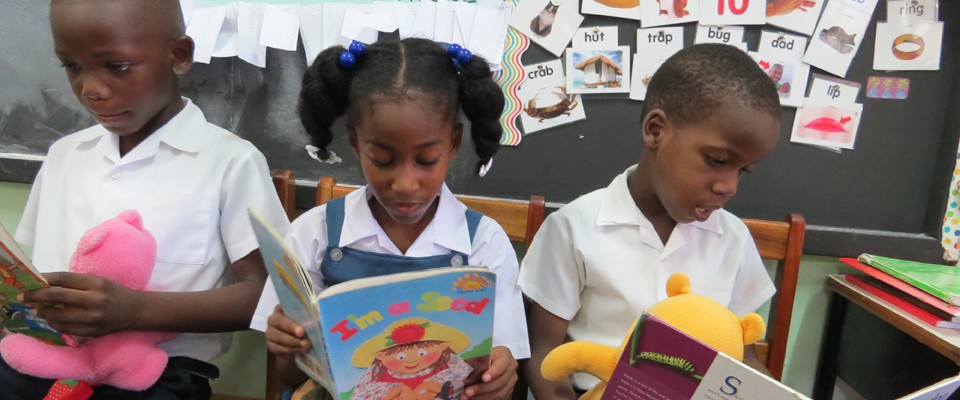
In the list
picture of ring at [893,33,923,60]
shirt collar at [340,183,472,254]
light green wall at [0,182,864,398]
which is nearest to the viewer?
shirt collar at [340,183,472,254]

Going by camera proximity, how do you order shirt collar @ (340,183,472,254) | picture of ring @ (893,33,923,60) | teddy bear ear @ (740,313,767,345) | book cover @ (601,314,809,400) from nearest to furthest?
book cover @ (601,314,809,400)
teddy bear ear @ (740,313,767,345)
shirt collar @ (340,183,472,254)
picture of ring @ (893,33,923,60)

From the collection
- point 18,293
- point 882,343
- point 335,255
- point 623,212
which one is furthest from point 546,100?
point 18,293

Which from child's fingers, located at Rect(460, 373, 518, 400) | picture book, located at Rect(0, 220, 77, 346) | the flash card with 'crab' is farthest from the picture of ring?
picture book, located at Rect(0, 220, 77, 346)

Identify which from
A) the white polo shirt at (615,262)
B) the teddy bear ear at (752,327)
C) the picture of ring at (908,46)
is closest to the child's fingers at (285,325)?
the white polo shirt at (615,262)

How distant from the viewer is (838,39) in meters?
1.10

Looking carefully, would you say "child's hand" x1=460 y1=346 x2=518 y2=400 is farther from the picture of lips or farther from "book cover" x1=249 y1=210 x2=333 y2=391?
the picture of lips

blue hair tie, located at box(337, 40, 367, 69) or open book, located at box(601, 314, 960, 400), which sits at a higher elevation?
blue hair tie, located at box(337, 40, 367, 69)

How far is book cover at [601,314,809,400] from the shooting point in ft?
1.79

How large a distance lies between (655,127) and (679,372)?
1.36 ft

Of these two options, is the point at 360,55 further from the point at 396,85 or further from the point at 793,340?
the point at 793,340

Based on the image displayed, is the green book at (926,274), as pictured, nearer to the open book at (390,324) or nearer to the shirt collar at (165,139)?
the open book at (390,324)

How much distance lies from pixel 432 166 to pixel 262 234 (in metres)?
0.24

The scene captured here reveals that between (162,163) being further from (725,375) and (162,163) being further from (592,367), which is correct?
(725,375)

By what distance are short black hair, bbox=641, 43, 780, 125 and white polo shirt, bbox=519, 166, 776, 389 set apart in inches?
6.4
